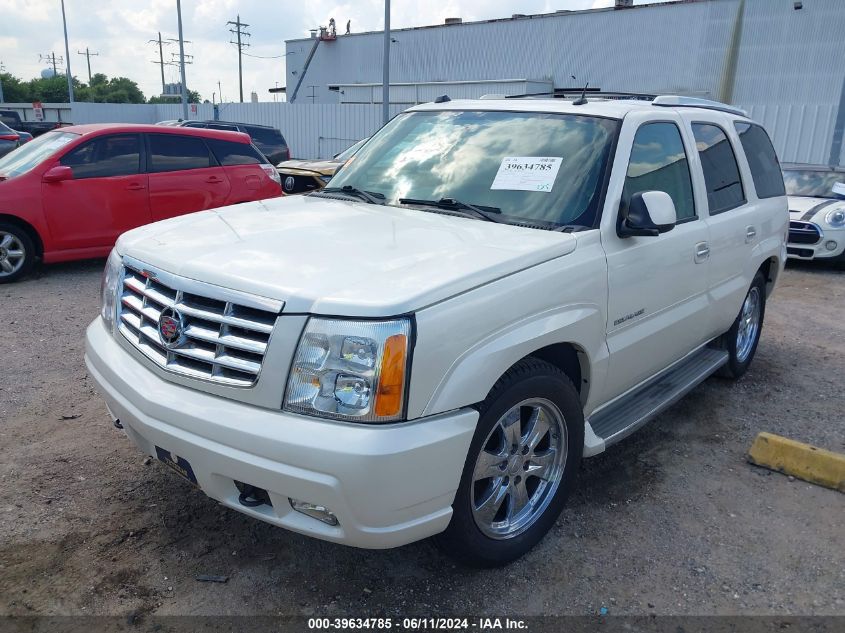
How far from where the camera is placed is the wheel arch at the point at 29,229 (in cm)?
742

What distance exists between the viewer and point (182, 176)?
859 cm

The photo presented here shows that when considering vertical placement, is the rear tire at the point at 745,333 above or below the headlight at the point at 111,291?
below

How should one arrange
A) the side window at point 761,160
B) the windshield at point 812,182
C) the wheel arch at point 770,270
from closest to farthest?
the side window at point 761,160, the wheel arch at point 770,270, the windshield at point 812,182

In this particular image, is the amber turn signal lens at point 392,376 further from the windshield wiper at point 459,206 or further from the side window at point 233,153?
the side window at point 233,153

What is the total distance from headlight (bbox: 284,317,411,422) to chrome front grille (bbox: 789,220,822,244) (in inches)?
367

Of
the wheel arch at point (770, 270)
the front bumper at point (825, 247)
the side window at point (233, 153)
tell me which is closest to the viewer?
the wheel arch at point (770, 270)

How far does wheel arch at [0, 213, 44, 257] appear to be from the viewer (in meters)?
7.42

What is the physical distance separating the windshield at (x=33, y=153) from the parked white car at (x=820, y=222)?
958cm

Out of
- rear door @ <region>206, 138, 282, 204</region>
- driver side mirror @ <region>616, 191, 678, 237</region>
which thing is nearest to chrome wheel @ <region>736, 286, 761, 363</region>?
driver side mirror @ <region>616, 191, 678, 237</region>

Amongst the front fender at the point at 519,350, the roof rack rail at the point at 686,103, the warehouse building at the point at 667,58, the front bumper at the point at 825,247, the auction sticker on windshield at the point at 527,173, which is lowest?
the front bumper at the point at 825,247

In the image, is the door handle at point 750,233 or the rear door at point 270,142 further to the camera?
the rear door at point 270,142

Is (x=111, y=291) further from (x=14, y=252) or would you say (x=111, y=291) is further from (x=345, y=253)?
(x=14, y=252)

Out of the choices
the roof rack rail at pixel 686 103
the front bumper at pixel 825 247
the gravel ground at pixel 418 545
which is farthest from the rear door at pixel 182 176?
the front bumper at pixel 825 247

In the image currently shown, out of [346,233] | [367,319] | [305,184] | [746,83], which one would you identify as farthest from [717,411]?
[746,83]
